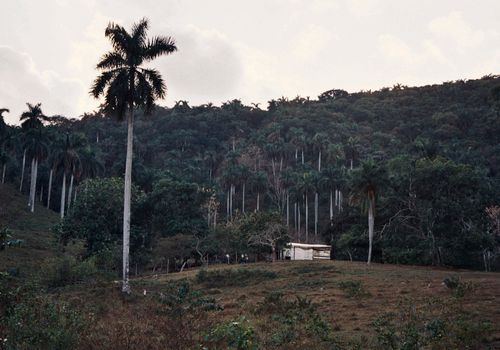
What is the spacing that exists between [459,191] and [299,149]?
77233mm

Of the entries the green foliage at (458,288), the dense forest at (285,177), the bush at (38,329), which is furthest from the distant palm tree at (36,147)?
the bush at (38,329)

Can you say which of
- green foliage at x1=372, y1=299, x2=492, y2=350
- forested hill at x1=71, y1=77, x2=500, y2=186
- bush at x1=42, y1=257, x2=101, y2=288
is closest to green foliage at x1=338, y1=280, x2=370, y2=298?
green foliage at x1=372, y1=299, x2=492, y2=350

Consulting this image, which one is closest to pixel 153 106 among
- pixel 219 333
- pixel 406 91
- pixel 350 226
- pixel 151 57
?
pixel 151 57

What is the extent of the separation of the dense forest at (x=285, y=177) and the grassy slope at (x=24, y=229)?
3.21 m

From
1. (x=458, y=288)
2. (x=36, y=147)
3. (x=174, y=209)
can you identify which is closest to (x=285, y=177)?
(x=174, y=209)

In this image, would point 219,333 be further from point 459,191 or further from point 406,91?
point 406,91

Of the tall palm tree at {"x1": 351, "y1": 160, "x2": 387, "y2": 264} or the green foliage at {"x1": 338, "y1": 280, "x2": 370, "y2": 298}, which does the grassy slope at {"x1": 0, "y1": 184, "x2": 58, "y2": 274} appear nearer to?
the green foliage at {"x1": 338, "y1": 280, "x2": 370, "y2": 298}

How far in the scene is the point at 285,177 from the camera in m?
115

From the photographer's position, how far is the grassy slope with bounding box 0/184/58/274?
1822 inches

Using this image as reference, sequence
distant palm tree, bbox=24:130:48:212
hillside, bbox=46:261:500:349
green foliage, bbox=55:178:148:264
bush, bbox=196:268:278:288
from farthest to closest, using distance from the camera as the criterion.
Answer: distant palm tree, bbox=24:130:48:212
green foliage, bbox=55:178:148:264
bush, bbox=196:268:278:288
hillside, bbox=46:261:500:349

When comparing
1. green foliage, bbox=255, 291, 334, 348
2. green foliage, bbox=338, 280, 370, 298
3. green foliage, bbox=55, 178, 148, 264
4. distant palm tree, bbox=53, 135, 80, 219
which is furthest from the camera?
distant palm tree, bbox=53, 135, 80, 219

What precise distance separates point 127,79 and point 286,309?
18.2 metres

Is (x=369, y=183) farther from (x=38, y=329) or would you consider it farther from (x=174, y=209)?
(x=38, y=329)

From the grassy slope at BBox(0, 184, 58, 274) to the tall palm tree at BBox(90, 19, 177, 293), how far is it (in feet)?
63.0
